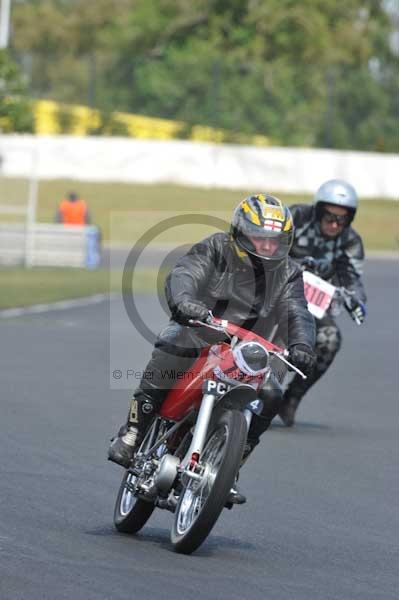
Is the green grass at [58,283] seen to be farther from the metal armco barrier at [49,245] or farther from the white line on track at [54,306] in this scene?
the metal armco barrier at [49,245]

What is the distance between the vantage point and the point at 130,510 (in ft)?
23.6

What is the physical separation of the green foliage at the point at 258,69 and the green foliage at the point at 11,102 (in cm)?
1999

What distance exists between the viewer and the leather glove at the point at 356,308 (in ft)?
38.1

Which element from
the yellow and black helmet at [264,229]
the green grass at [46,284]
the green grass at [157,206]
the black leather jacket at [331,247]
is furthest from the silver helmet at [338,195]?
the green grass at [157,206]

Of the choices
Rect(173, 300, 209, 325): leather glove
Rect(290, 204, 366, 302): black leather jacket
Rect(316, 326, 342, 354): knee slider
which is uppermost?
Rect(173, 300, 209, 325): leather glove

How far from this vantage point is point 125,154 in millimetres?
50625

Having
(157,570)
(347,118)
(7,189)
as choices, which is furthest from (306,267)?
(347,118)

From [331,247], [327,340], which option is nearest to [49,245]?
[331,247]

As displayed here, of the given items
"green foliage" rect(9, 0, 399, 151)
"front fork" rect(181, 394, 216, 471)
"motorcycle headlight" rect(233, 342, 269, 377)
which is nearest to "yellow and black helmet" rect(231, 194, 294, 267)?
"motorcycle headlight" rect(233, 342, 269, 377)

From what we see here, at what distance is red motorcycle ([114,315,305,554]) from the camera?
253 inches

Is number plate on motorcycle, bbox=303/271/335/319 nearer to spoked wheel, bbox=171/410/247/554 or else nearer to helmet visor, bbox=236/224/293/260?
helmet visor, bbox=236/224/293/260

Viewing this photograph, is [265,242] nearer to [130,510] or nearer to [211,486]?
[211,486]

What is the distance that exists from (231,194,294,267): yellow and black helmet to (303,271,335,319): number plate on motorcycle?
4397 millimetres

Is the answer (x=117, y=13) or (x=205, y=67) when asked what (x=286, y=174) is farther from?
(x=117, y=13)
